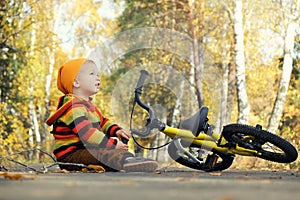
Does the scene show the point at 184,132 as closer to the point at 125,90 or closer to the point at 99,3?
the point at 125,90

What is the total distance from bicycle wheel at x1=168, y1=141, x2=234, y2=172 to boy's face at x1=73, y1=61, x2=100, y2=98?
978 mm

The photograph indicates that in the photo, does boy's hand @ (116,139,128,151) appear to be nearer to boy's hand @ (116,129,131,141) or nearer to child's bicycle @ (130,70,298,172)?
boy's hand @ (116,129,131,141)

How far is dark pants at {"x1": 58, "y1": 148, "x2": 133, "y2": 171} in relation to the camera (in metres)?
5.82

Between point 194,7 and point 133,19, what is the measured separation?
17.7 feet

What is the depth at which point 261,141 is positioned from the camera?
5.77m

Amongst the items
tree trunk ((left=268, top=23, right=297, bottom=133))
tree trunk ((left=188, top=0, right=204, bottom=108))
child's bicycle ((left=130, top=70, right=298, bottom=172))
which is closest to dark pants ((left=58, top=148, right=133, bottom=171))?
child's bicycle ((left=130, top=70, right=298, bottom=172))

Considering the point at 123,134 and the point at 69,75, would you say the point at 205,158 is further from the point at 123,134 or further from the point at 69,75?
the point at 69,75

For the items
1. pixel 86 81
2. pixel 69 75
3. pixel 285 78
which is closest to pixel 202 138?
pixel 86 81

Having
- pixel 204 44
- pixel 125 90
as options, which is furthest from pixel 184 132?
pixel 204 44

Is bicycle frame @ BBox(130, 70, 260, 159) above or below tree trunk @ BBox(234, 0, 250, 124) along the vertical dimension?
below

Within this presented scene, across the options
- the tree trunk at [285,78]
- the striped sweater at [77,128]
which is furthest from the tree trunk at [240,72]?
the striped sweater at [77,128]

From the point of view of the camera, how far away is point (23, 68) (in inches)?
701

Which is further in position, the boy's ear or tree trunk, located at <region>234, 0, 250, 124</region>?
tree trunk, located at <region>234, 0, 250, 124</region>

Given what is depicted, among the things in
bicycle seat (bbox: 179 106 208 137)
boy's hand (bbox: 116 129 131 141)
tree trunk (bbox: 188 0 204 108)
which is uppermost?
tree trunk (bbox: 188 0 204 108)
